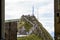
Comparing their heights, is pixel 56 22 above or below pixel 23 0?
below

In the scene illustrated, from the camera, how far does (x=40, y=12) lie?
305cm

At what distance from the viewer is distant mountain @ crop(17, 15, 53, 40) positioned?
2953 mm

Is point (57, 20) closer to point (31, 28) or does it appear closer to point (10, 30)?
point (31, 28)

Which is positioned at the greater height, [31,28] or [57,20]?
[57,20]

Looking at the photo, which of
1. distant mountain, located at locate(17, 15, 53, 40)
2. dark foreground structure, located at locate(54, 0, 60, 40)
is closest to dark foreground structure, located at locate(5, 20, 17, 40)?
distant mountain, located at locate(17, 15, 53, 40)

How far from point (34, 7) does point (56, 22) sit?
556 mm

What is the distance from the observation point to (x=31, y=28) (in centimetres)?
297

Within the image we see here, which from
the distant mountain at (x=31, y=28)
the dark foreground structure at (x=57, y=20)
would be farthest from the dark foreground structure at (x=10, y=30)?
the dark foreground structure at (x=57, y=20)

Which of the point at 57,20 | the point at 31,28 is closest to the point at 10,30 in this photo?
the point at 31,28

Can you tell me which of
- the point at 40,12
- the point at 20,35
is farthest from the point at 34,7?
the point at 20,35

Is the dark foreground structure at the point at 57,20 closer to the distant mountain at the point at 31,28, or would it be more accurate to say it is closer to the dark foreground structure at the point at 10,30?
the distant mountain at the point at 31,28

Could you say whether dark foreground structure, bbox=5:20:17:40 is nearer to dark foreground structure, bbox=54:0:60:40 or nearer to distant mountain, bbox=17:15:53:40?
distant mountain, bbox=17:15:53:40

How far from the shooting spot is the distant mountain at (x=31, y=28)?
2953 mm

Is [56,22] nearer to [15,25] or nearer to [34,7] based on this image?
[34,7]
